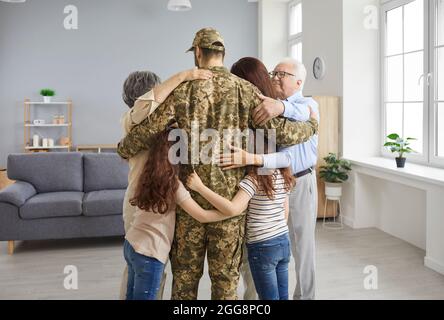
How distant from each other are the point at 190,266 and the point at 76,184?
10.6ft

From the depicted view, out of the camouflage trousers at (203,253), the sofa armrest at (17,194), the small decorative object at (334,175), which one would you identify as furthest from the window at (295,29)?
the camouflage trousers at (203,253)

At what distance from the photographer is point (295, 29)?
7.36 metres

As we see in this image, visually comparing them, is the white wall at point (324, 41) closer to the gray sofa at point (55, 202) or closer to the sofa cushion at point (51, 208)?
the gray sofa at point (55, 202)

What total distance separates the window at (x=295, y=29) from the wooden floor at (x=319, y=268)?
12.3 feet

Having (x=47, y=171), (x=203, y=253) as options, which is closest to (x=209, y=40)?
(x=203, y=253)

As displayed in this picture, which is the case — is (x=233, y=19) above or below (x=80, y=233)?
above

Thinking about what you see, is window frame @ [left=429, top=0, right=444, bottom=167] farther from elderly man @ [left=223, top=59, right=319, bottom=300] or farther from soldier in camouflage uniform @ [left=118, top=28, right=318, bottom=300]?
soldier in camouflage uniform @ [left=118, top=28, right=318, bottom=300]

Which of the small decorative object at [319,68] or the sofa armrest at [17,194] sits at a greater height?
the small decorative object at [319,68]

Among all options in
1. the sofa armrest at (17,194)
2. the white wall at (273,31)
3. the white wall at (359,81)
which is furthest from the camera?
the white wall at (273,31)

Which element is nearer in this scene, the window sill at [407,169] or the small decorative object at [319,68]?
the window sill at [407,169]

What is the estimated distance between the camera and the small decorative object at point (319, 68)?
17.6 ft

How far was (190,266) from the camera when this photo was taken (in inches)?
64.4

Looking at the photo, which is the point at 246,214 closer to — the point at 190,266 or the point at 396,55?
the point at 190,266
